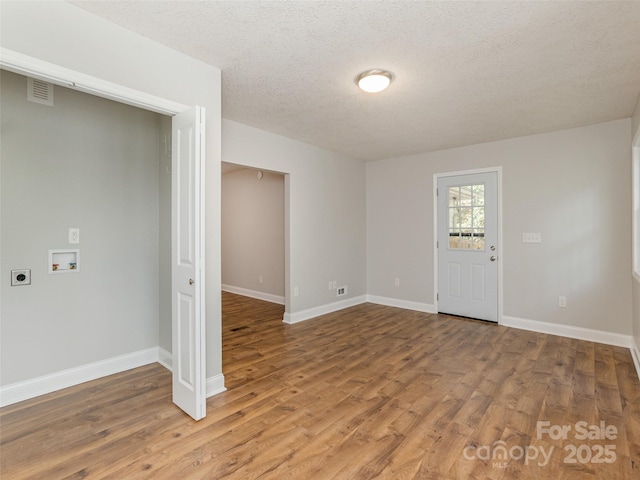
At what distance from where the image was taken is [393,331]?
13.8ft

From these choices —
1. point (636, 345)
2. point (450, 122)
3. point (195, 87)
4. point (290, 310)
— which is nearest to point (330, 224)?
point (290, 310)

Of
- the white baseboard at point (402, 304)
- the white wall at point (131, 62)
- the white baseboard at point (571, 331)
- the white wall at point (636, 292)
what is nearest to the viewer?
the white wall at point (131, 62)

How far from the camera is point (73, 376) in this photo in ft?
8.84

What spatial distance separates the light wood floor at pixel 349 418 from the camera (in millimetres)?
1777

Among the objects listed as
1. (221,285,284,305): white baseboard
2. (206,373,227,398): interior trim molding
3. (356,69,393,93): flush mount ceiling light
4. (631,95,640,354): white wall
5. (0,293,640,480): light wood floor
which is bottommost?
Answer: (0,293,640,480): light wood floor

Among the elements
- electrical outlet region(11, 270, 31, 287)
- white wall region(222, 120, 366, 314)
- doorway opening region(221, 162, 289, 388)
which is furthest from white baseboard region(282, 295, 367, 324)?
electrical outlet region(11, 270, 31, 287)

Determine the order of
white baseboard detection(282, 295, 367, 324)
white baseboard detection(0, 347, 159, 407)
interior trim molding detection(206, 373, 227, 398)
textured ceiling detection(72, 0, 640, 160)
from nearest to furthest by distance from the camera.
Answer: textured ceiling detection(72, 0, 640, 160) → white baseboard detection(0, 347, 159, 407) → interior trim molding detection(206, 373, 227, 398) → white baseboard detection(282, 295, 367, 324)

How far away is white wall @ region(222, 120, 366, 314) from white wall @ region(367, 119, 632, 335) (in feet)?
3.68

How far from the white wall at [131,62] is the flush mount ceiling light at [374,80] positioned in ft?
3.82

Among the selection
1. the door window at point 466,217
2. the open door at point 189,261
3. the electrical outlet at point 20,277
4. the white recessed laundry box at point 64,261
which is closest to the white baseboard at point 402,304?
the door window at point 466,217

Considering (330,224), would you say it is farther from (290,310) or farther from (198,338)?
(198,338)

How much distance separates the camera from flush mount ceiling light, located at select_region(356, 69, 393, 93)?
257 centimetres

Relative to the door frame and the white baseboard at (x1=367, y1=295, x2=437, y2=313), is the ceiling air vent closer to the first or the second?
the door frame

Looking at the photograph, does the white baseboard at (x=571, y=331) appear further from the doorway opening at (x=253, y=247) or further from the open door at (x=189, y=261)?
the open door at (x=189, y=261)
